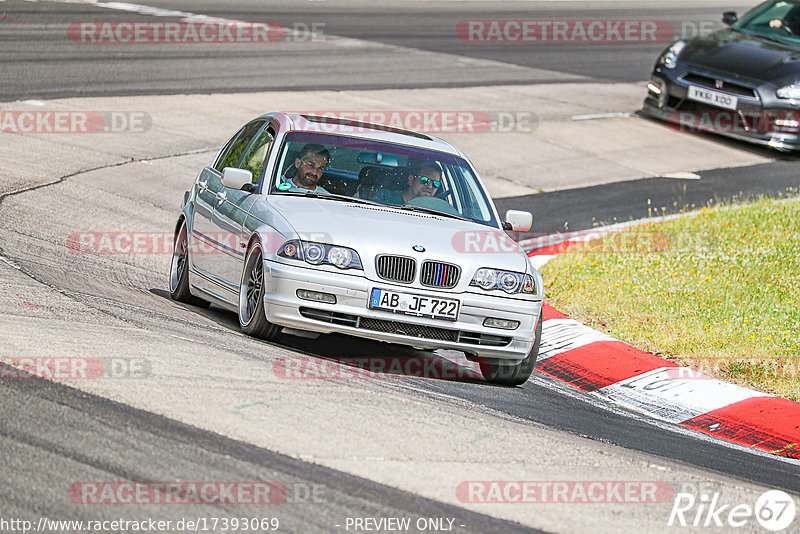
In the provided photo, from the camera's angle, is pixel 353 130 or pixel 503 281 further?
pixel 353 130

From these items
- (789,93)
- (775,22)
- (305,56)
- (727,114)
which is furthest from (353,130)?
(305,56)

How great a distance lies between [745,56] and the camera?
19.0 metres

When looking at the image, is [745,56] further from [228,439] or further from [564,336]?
[228,439]

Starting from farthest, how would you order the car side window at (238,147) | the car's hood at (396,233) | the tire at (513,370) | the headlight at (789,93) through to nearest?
the headlight at (789,93)
the car side window at (238,147)
the tire at (513,370)
the car's hood at (396,233)

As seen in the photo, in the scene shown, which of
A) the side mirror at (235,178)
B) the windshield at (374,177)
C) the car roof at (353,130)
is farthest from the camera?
the car roof at (353,130)

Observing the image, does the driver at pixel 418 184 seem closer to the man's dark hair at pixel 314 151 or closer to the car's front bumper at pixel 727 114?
the man's dark hair at pixel 314 151

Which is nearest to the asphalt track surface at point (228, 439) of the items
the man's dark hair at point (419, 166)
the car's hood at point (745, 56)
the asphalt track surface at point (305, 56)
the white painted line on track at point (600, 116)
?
the asphalt track surface at point (305, 56)

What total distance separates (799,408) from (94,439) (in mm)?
4929

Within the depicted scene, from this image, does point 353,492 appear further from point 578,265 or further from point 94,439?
point 578,265

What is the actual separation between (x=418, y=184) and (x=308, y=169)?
2.57 ft

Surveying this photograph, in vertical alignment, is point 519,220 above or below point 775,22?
below

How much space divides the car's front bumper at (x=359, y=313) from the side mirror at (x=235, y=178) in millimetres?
998

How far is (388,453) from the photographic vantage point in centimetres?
521

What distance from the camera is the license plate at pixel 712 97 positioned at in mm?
18469
